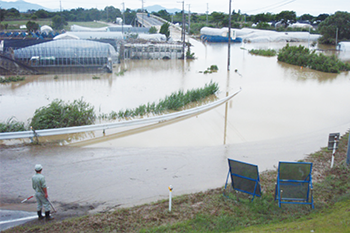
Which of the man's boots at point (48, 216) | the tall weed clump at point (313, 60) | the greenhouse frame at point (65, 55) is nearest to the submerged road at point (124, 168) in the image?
the man's boots at point (48, 216)

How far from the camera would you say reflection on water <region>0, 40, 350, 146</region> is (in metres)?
15.4

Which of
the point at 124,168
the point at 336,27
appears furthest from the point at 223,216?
the point at 336,27

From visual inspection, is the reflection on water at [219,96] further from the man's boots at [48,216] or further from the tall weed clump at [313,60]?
the man's boots at [48,216]

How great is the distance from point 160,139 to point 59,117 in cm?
487

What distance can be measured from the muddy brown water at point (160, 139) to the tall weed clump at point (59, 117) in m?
0.97

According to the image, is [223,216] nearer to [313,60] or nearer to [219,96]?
[219,96]

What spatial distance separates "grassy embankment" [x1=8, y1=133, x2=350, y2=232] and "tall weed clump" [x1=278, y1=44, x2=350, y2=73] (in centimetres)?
3013

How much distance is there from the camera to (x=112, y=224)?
670 cm

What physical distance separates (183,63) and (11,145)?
2915 cm

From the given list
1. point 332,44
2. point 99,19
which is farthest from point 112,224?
point 99,19

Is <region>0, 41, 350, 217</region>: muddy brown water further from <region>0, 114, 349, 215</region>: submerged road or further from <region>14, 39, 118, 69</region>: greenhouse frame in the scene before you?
<region>14, 39, 118, 69</region>: greenhouse frame

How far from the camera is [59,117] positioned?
14633 mm

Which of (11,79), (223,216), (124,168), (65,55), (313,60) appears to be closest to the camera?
(223,216)

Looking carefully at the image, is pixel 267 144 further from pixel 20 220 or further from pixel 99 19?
pixel 99 19
